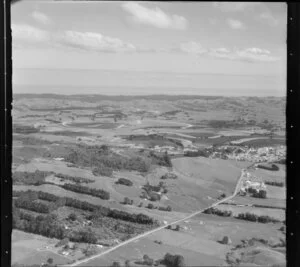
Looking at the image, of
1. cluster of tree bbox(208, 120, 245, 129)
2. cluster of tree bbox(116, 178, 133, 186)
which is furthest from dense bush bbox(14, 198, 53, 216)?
cluster of tree bbox(208, 120, 245, 129)

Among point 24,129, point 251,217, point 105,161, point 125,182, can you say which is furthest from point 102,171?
point 251,217

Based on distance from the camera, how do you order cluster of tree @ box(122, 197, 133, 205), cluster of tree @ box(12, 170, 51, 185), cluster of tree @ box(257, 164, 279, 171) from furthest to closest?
cluster of tree @ box(122, 197, 133, 205) < cluster of tree @ box(12, 170, 51, 185) < cluster of tree @ box(257, 164, 279, 171)

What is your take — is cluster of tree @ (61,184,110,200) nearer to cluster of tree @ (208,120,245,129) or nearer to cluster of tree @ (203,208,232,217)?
cluster of tree @ (203,208,232,217)

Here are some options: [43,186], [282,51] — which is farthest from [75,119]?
[282,51]

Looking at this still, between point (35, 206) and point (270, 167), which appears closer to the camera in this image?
point (270, 167)

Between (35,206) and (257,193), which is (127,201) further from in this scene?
(257,193)

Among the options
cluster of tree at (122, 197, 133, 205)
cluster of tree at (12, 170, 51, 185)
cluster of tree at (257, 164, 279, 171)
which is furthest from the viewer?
cluster of tree at (122, 197, 133, 205)

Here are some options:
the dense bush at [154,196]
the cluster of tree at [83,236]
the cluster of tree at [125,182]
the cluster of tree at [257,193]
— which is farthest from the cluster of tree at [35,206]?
the cluster of tree at [257,193]
